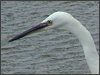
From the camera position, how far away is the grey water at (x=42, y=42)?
318 inches

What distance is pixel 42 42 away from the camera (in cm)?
905

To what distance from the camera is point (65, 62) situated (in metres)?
8.17

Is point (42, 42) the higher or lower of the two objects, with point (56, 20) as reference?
lower

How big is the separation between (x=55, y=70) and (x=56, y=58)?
0.50 m

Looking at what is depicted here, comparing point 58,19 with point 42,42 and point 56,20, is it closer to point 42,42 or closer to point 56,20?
point 56,20

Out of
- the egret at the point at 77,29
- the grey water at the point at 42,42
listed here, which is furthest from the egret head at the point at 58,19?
the grey water at the point at 42,42

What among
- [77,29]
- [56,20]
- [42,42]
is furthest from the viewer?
[42,42]

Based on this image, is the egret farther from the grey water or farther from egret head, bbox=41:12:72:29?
the grey water

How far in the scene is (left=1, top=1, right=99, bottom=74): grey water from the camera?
8086 millimetres

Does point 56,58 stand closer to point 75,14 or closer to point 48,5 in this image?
point 75,14

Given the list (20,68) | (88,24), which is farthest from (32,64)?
(88,24)

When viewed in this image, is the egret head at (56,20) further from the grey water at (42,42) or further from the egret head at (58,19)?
the grey water at (42,42)

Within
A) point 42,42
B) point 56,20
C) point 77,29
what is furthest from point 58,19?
point 42,42

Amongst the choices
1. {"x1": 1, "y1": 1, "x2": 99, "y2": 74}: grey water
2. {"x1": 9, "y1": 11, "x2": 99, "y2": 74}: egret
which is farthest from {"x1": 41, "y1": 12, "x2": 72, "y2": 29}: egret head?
{"x1": 1, "y1": 1, "x2": 99, "y2": 74}: grey water
